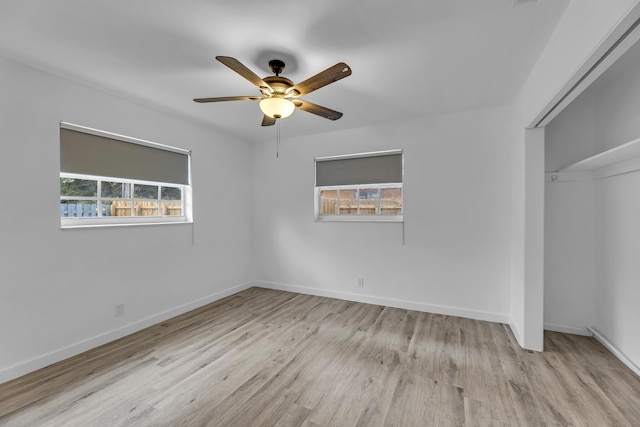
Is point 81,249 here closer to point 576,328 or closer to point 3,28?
point 3,28

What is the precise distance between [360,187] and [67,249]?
10.9ft

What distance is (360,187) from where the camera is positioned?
4082mm

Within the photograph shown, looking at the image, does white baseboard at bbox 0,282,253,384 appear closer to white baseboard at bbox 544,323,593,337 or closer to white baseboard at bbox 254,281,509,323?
white baseboard at bbox 254,281,509,323

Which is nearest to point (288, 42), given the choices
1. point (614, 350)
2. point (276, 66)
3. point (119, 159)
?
point (276, 66)

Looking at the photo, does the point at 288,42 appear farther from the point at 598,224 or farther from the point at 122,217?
the point at 598,224

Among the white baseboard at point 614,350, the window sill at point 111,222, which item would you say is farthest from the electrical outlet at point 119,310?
the white baseboard at point 614,350

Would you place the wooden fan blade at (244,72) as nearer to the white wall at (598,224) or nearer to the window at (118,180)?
the window at (118,180)

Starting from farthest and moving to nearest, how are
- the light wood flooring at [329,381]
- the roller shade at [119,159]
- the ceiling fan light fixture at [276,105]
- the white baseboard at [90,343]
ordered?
the roller shade at [119,159] → the white baseboard at [90,343] → the ceiling fan light fixture at [276,105] → the light wood flooring at [329,381]

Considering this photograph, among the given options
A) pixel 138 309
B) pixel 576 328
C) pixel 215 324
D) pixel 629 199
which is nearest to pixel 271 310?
pixel 215 324

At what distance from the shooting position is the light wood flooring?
179 centimetres

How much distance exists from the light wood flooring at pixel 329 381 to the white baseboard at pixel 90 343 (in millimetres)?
82

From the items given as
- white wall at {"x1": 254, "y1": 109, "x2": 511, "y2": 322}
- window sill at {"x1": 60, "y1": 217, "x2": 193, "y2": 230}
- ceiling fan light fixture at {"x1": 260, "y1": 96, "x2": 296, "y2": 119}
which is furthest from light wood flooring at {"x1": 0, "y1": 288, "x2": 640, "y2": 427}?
ceiling fan light fixture at {"x1": 260, "y1": 96, "x2": 296, "y2": 119}

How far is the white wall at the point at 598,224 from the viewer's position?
2277mm

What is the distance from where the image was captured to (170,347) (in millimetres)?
2691
